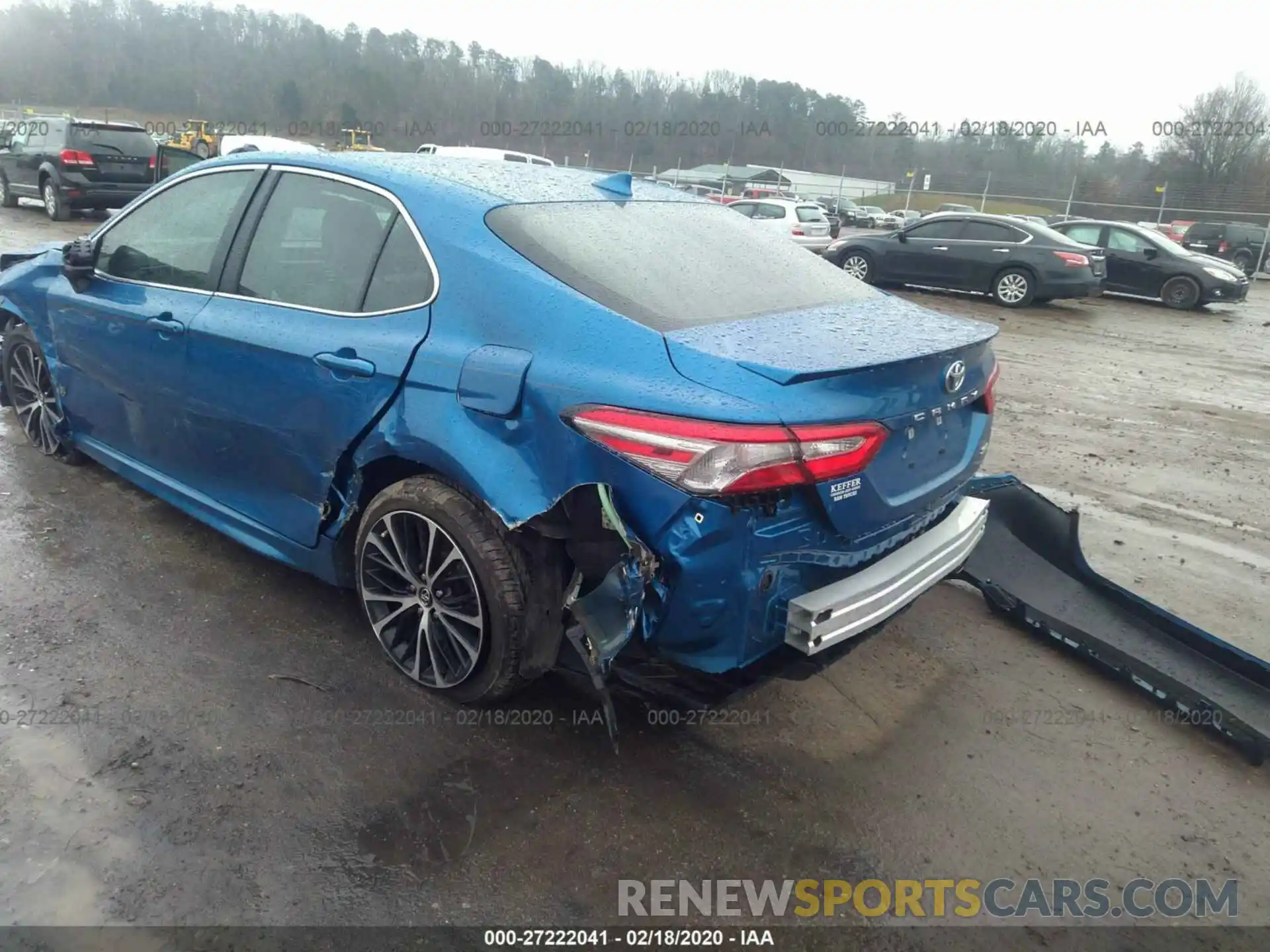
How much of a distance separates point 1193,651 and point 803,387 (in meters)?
2.28

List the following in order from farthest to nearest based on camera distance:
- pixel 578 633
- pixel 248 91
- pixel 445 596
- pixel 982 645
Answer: pixel 248 91
pixel 982 645
pixel 445 596
pixel 578 633

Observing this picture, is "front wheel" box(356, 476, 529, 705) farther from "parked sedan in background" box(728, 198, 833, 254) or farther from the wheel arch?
"parked sedan in background" box(728, 198, 833, 254)

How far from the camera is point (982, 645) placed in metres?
3.72

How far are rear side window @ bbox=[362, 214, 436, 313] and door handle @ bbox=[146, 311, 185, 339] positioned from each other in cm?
104

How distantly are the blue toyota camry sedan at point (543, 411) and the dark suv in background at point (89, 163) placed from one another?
48.6 feet

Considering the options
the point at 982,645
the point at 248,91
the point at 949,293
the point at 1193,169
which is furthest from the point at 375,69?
the point at 982,645

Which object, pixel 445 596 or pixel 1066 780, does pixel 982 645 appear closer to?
pixel 1066 780

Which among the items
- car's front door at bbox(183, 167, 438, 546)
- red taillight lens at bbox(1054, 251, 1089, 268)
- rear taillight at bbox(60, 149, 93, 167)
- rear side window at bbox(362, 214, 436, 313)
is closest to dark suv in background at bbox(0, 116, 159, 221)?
rear taillight at bbox(60, 149, 93, 167)

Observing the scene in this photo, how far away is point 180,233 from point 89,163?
1515cm

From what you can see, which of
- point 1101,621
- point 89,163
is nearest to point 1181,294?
point 1101,621

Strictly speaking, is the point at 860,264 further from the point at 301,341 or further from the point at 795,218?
the point at 301,341

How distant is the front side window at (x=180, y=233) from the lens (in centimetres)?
358

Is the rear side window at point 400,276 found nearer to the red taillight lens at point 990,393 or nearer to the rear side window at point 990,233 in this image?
the red taillight lens at point 990,393

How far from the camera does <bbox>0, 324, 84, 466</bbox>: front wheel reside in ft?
15.4
